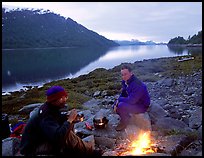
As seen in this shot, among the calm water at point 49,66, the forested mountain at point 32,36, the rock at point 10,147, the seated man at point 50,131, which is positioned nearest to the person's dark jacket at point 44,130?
the seated man at point 50,131

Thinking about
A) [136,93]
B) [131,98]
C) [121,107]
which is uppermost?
[136,93]

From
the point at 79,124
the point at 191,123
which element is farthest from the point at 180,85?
the point at 79,124

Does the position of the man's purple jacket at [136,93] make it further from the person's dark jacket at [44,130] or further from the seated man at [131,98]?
the person's dark jacket at [44,130]

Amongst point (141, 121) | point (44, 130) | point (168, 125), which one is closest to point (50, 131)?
point (44, 130)

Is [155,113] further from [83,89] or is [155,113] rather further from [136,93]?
[83,89]

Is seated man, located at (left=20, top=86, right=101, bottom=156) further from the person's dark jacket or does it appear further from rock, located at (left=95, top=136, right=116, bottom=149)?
rock, located at (left=95, top=136, right=116, bottom=149)

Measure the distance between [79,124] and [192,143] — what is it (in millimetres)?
2969

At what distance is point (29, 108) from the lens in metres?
12.5

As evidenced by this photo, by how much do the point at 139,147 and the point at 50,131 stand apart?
1.94m

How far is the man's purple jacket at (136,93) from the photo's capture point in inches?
244

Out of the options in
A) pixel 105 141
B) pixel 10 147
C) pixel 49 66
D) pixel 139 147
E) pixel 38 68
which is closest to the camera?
pixel 10 147

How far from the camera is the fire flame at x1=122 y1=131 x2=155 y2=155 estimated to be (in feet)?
15.4

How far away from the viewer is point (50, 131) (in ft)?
13.2

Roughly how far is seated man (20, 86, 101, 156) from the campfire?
3.54 ft
